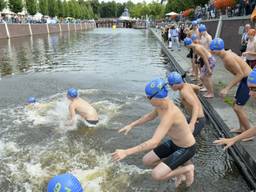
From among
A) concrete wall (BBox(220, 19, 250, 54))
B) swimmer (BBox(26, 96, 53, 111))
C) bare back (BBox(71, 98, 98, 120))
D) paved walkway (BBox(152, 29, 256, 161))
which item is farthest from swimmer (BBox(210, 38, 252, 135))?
concrete wall (BBox(220, 19, 250, 54))

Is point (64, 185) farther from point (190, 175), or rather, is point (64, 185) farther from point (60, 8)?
point (60, 8)

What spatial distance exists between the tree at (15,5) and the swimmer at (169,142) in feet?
187

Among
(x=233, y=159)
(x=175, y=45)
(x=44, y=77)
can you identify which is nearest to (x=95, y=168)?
(x=233, y=159)

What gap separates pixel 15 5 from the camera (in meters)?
57.8

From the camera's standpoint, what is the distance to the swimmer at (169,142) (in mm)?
4633

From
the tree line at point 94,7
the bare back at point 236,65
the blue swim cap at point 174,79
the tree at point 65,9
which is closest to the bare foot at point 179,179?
the blue swim cap at point 174,79

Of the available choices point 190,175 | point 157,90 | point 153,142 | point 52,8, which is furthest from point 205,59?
point 52,8

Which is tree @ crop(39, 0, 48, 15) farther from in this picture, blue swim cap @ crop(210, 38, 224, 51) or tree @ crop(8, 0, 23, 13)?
blue swim cap @ crop(210, 38, 224, 51)

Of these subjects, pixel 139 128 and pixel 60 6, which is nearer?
pixel 139 128

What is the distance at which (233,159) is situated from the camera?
22.4 feet

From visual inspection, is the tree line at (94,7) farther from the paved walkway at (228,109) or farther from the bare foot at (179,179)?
the bare foot at (179,179)

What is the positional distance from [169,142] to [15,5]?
190ft

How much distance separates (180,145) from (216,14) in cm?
2447

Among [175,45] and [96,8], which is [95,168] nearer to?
[175,45]
